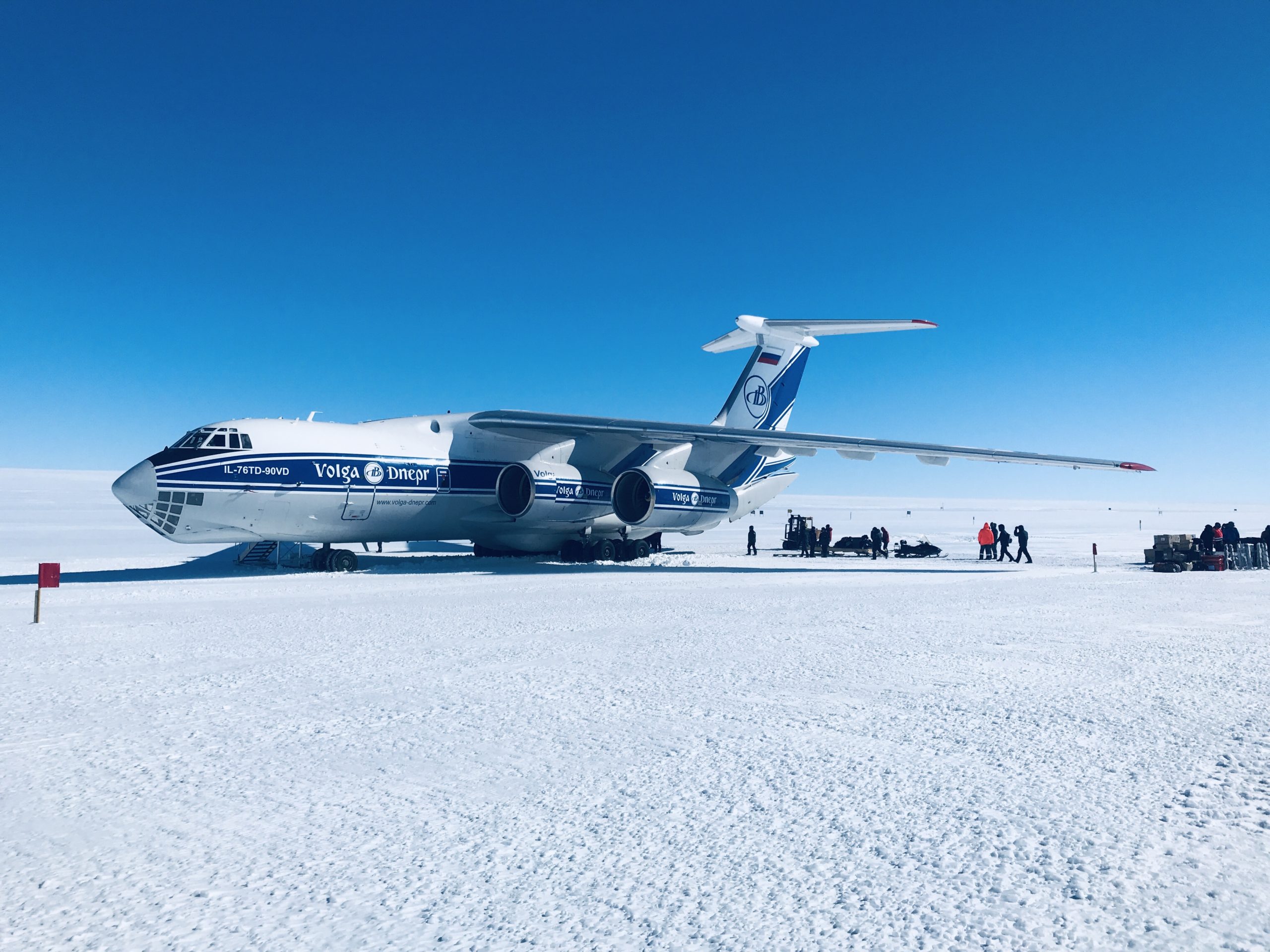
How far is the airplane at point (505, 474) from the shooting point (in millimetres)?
14000

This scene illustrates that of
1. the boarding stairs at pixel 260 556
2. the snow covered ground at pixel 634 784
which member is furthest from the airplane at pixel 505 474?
the snow covered ground at pixel 634 784

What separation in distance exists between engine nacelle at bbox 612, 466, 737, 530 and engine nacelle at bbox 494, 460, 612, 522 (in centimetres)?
71

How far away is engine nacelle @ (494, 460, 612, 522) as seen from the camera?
17125 mm

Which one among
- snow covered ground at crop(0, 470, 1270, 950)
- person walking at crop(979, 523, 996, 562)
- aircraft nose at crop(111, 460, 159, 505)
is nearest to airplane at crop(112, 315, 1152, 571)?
aircraft nose at crop(111, 460, 159, 505)

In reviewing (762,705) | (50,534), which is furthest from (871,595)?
(50,534)

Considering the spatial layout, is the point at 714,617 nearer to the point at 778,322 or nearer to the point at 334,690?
the point at 334,690

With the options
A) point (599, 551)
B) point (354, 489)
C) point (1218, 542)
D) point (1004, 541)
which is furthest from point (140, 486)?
point (1218, 542)

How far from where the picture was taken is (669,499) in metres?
18.7

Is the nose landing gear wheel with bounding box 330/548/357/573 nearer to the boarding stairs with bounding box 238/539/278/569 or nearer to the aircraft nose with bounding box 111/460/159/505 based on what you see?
the boarding stairs with bounding box 238/539/278/569

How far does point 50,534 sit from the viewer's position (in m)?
27.2

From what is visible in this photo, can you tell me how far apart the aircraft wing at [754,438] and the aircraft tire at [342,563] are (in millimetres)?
3923

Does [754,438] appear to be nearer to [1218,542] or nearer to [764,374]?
[764,374]

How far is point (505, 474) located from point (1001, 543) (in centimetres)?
1308

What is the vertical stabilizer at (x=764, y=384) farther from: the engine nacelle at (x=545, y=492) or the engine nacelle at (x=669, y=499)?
the engine nacelle at (x=545, y=492)
